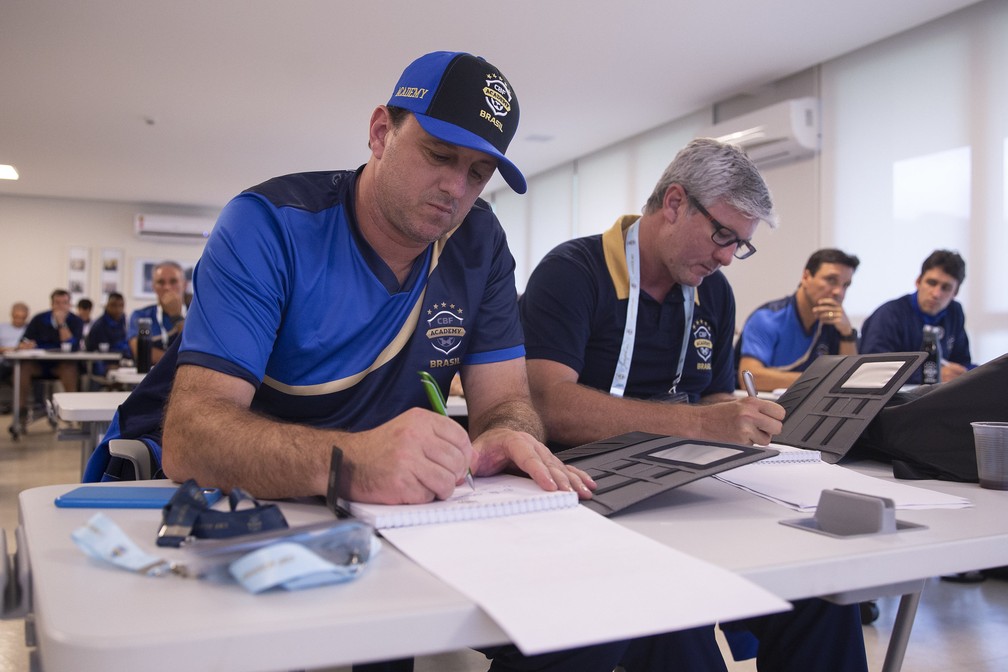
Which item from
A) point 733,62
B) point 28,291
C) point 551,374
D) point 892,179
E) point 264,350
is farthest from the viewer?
Answer: point 28,291

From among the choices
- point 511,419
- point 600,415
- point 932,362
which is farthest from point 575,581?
point 932,362

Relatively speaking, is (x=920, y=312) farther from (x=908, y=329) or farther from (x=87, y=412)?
(x=87, y=412)

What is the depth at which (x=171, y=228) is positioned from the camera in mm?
12508

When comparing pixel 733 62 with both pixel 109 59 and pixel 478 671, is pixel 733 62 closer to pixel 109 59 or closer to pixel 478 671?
pixel 109 59

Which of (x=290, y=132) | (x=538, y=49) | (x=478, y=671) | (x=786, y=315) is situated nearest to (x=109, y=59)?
(x=290, y=132)

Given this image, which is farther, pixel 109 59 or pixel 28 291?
pixel 28 291

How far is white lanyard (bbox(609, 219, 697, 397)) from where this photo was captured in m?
1.91

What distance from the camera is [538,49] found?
19.3 ft

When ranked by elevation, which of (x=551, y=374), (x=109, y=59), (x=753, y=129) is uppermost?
(x=109, y=59)

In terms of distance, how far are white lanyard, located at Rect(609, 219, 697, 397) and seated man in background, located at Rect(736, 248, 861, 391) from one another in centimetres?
199

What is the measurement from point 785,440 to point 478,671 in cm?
136

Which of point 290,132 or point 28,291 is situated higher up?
point 290,132

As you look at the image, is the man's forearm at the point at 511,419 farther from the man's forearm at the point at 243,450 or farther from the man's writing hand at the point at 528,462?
the man's forearm at the point at 243,450

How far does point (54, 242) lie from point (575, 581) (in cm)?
1370
